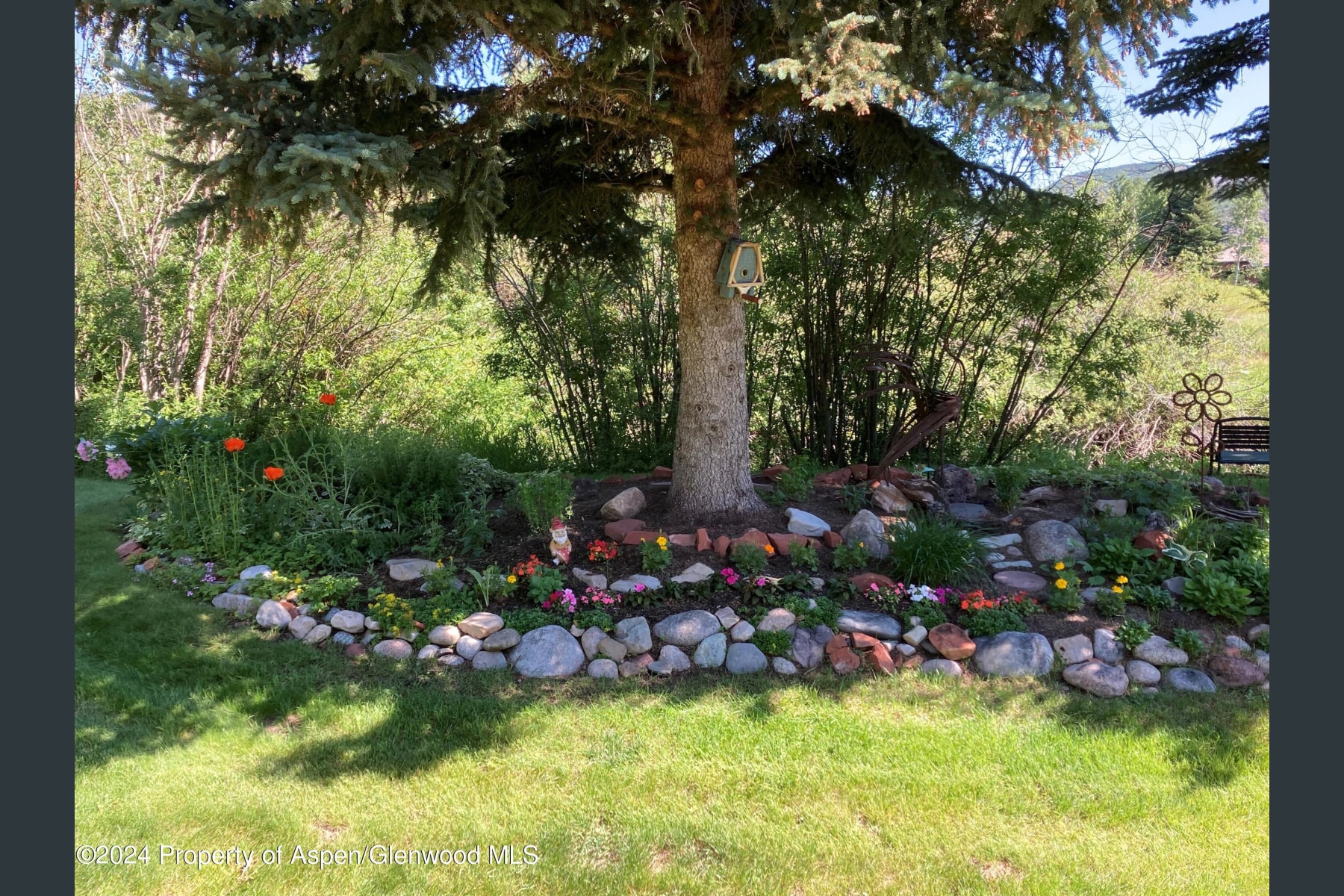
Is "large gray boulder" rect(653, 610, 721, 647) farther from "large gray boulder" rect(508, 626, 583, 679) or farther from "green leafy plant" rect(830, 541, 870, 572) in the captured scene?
"green leafy plant" rect(830, 541, 870, 572)

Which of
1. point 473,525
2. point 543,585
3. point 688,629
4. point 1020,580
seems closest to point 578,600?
point 543,585

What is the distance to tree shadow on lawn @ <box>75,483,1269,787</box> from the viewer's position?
2.85 meters

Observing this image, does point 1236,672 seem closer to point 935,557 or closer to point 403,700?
point 935,557

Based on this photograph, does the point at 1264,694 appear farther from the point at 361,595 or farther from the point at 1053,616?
the point at 361,595

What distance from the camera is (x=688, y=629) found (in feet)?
11.4

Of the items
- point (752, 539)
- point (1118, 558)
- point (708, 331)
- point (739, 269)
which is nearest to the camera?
point (1118, 558)

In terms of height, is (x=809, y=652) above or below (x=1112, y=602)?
below

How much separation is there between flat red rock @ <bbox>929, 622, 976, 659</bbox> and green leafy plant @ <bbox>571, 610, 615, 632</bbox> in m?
1.40

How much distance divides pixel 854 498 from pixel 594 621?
72.3 inches

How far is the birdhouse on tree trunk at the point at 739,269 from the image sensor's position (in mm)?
4141

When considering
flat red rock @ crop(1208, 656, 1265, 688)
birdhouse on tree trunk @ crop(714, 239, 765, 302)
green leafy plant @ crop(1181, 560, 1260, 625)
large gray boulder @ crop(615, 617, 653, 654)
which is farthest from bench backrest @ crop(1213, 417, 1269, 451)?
large gray boulder @ crop(615, 617, 653, 654)

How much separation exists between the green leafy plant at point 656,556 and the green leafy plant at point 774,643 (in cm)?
66

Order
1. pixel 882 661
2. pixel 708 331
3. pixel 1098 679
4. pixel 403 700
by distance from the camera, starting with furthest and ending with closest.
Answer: pixel 708 331 → pixel 882 661 → pixel 1098 679 → pixel 403 700

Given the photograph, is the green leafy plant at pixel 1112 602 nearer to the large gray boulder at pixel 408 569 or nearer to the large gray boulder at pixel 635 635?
the large gray boulder at pixel 635 635
